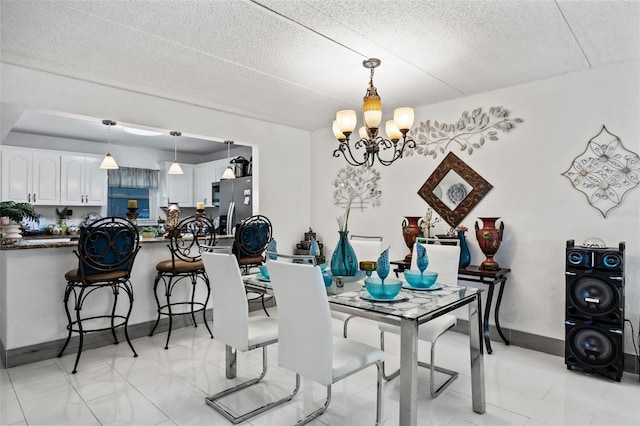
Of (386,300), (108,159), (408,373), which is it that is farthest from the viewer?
(108,159)

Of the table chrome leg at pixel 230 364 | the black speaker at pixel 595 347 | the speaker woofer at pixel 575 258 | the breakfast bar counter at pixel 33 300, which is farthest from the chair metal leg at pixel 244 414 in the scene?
the speaker woofer at pixel 575 258

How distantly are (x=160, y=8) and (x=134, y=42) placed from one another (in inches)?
21.9

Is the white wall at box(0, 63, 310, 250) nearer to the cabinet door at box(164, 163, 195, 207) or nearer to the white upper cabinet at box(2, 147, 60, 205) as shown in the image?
the white upper cabinet at box(2, 147, 60, 205)

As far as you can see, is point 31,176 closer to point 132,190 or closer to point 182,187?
point 132,190

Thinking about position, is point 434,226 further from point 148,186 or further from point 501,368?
point 148,186

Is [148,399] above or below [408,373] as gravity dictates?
below

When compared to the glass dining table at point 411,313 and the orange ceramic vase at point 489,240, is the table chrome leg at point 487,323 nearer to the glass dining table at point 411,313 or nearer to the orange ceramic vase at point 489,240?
the orange ceramic vase at point 489,240

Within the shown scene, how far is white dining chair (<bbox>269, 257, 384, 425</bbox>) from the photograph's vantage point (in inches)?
69.4

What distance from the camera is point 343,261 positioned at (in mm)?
2480

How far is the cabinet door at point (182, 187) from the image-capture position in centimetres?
701

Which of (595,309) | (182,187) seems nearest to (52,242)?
(182,187)

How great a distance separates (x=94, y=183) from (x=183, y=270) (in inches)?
149

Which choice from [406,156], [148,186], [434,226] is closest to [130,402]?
[434,226]

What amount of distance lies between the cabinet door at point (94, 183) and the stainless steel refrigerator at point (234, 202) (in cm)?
211
